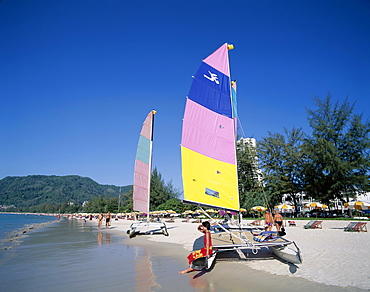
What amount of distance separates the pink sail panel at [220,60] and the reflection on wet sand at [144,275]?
6737mm

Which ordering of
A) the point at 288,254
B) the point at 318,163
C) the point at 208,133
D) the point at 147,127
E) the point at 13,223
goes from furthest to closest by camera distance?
the point at 13,223 → the point at 318,163 → the point at 147,127 → the point at 208,133 → the point at 288,254

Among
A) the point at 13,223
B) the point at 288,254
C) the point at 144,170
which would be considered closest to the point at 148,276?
the point at 288,254

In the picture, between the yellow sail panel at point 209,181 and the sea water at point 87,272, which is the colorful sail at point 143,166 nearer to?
the sea water at point 87,272

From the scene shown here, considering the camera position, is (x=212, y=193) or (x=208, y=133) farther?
(x=208, y=133)

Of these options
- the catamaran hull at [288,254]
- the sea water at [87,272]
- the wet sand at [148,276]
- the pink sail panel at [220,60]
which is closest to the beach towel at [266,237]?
the catamaran hull at [288,254]

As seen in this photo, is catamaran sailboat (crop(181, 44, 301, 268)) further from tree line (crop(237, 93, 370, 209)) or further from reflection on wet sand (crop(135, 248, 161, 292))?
tree line (crop(237, 93, 370, 209))

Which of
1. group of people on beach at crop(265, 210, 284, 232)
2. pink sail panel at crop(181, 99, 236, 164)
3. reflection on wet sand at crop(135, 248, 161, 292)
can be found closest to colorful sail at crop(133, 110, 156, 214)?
→ group of people on beach at crop(265, 210, 284, 232)

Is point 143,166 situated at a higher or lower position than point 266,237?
higher

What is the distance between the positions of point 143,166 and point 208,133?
11254mm

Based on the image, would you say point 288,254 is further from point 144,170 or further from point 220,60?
point 144,170

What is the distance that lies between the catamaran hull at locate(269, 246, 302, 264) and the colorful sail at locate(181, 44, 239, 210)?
1.66 meters

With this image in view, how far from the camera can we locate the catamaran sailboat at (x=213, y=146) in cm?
816

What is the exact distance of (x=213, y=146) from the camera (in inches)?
336

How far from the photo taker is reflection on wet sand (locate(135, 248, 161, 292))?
5844mm
